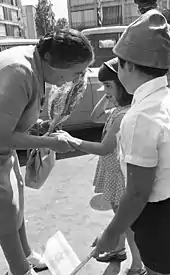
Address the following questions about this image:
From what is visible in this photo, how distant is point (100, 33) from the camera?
224 inches

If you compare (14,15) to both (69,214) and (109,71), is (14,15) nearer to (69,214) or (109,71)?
(69,214)

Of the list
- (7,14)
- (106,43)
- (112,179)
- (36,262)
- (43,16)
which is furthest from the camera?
(7,14)

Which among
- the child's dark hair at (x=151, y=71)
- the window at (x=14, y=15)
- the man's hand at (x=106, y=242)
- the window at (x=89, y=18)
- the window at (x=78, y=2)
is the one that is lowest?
the man's hand at (x=106, y=242)

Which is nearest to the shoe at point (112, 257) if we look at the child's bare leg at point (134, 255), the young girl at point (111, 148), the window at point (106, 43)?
the young girl at point (111, 148)

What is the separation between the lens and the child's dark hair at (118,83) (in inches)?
74.2

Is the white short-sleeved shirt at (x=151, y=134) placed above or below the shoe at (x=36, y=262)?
above

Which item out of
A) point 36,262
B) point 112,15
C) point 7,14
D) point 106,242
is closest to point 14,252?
point 36,262

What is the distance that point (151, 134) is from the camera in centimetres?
106

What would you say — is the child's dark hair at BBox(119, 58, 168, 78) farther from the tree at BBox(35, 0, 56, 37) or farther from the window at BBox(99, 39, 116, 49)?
the tree at BBox(35, 0, 56, 37)

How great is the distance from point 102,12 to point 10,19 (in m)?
17.0

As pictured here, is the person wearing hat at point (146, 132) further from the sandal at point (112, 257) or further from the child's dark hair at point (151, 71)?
the sandal at point (112, 257)

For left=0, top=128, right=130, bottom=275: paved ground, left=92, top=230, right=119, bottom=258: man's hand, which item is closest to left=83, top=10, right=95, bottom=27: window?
left=0, top=128, right=130, bottom=275: paved ground

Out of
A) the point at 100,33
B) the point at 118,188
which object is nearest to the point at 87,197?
the point at 118,188

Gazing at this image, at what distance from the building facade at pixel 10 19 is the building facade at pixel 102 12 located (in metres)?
11.1
